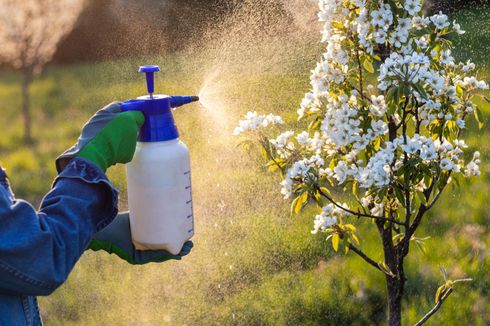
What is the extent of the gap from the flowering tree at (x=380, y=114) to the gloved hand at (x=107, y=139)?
0.69m

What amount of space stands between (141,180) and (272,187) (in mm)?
2691

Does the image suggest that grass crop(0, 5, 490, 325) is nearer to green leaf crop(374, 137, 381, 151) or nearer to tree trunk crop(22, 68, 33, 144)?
green leaf crop(374, 137, 381, 151)

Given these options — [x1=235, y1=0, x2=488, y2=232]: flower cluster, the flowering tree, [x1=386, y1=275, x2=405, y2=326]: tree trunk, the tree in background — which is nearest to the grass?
[x1=386, y1=275, x2=405, y2=326]: tree trunk

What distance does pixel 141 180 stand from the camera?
1.84 metres

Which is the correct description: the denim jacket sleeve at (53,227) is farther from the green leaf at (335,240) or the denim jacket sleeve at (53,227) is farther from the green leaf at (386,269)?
the green leaf at (386,269)

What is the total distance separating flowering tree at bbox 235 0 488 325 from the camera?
2139 mm

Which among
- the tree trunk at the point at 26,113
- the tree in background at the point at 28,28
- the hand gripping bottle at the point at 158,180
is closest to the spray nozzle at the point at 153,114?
the hand gripping bottle at the point at 158,180

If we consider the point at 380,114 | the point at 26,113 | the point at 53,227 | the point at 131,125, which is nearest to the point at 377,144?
the point at 380,114

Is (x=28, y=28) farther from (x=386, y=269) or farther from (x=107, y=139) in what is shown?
(x=107, y=139)

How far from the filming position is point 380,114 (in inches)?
90.4

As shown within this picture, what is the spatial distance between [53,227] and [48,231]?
3cm

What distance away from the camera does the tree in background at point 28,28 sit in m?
6.15

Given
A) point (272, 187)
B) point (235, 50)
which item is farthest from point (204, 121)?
point (272, 187)

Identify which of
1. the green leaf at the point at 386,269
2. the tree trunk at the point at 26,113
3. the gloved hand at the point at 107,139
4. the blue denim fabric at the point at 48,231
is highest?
the gloved hand at the point at 107,139
